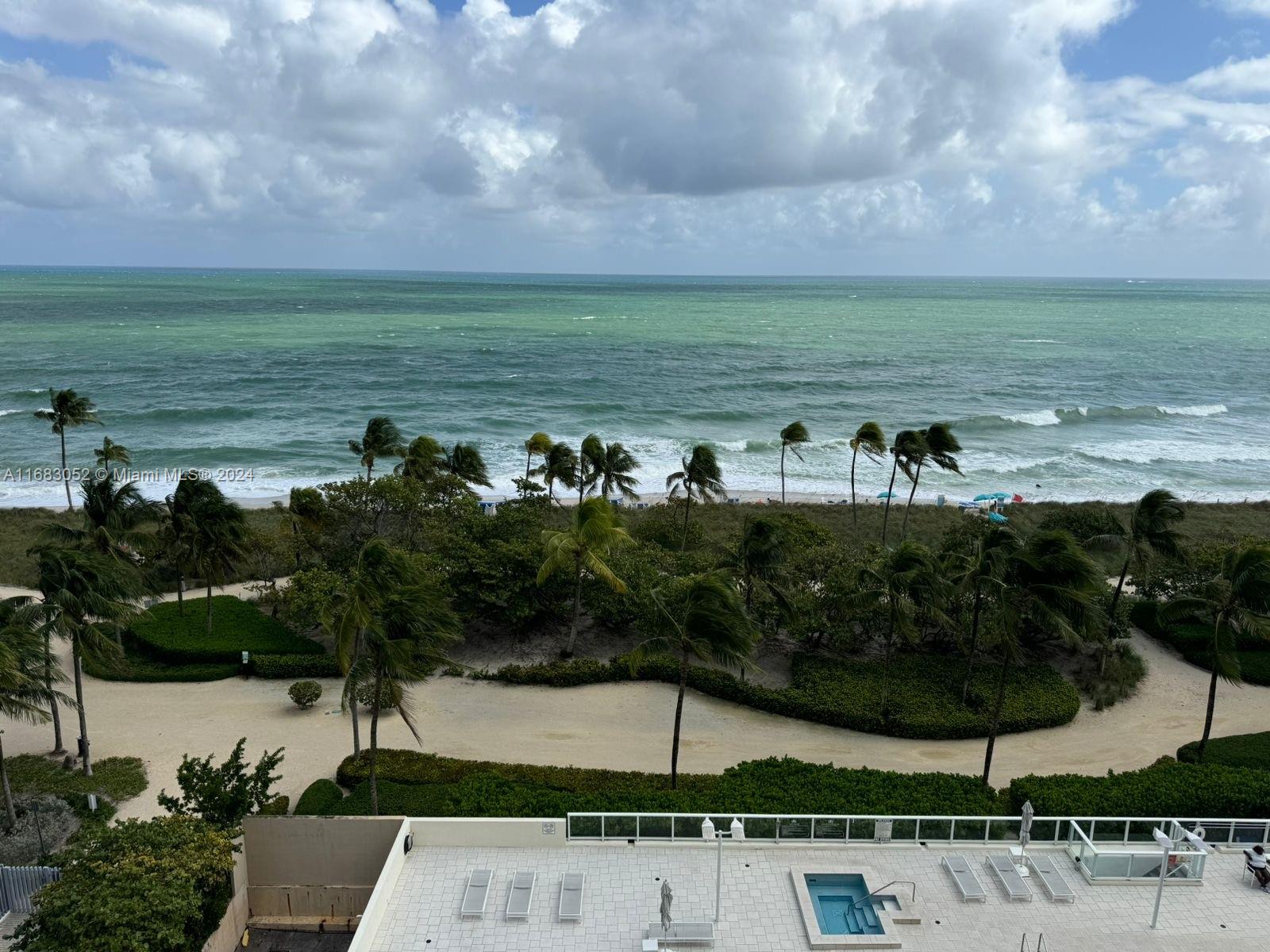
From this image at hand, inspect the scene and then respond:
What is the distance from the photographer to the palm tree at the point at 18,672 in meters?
18.1

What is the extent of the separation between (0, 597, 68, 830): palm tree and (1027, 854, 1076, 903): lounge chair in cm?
1976

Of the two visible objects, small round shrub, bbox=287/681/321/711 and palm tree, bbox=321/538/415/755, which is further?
small round shrub, bbox=287/681/321/711

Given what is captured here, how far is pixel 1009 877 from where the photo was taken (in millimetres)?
14438

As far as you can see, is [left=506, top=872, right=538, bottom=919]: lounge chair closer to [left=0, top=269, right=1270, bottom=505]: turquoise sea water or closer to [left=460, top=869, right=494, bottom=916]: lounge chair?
[left=460, top=869, right=494, bottom=916]: lounge chair

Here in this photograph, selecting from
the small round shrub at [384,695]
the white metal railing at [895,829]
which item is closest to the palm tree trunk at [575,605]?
the small round shrub at [384,695]

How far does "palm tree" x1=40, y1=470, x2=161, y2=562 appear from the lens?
27.7m

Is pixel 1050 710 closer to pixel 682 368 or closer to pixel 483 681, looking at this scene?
pixel 483 681

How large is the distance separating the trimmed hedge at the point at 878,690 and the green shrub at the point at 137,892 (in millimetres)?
12190

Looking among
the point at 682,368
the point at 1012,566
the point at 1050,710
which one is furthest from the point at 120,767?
the point at 682,368

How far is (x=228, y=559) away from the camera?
30.6 meters

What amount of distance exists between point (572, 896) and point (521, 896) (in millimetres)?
818

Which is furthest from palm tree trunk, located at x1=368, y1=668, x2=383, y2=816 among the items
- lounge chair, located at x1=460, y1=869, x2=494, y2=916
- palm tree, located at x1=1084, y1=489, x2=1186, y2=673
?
palm tree, located at x1=1084, y1=489, x2=1186, y2=673

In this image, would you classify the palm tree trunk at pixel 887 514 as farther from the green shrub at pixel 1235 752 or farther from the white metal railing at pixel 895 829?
the white metal railing at pixel 895 829

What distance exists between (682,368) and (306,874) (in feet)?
273
